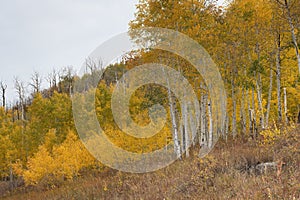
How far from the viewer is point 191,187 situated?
8086 mm

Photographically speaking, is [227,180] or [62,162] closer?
[227,180]

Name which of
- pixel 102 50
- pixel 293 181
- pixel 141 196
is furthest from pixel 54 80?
pixel 293 181

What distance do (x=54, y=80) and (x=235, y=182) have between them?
59843mm

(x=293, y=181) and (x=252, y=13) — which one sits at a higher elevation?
(x=252, y=13)

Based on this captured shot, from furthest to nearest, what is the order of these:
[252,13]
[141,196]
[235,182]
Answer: [252,13] → [141,196] → [235,182]

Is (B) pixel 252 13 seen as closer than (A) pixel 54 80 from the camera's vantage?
Yes

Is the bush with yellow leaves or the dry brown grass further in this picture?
the bush with yellow leaves

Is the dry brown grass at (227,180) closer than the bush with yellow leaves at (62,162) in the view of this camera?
Yes

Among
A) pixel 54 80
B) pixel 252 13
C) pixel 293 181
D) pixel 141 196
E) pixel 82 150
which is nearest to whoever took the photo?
pixel 293 181

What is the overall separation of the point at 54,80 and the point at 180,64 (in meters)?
51.7

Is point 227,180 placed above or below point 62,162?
above

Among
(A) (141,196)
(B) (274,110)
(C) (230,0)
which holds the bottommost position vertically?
(A) (141,196)

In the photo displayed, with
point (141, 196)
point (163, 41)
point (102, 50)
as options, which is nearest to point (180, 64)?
point (163, 41)

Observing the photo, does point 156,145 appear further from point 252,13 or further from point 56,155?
point 252,13
